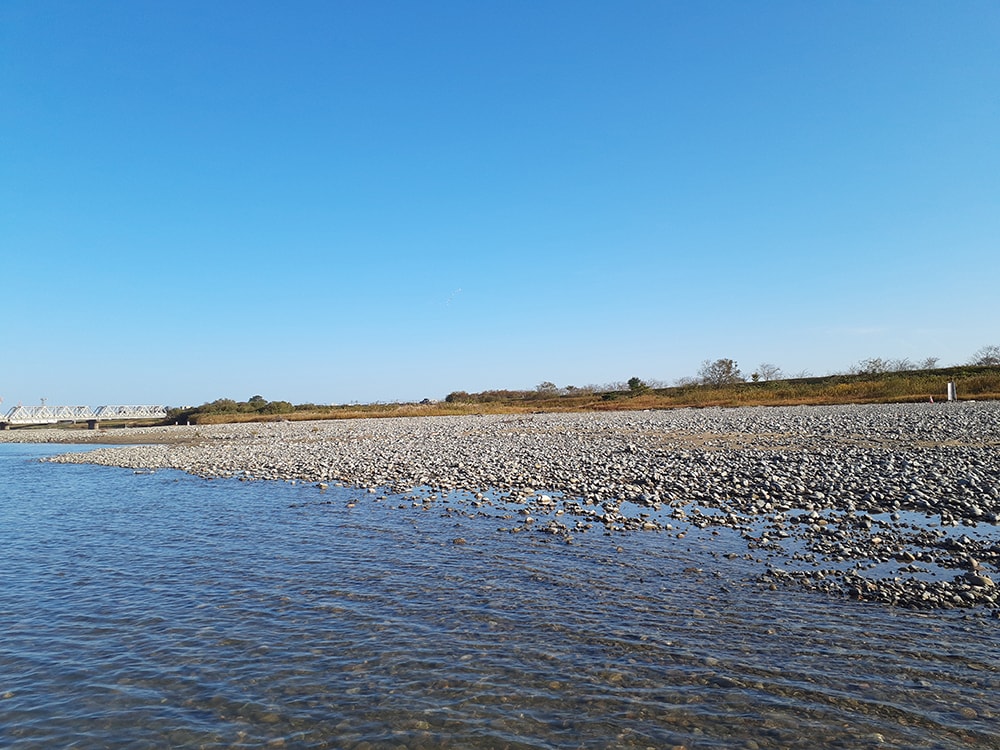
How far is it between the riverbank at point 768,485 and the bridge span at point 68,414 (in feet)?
281

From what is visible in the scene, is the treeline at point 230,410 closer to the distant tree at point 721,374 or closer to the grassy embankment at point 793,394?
the grassy embankment at point 793,394

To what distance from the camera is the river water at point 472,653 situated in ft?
16.9

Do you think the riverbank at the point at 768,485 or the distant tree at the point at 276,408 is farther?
the distant tree at the point at 276,408

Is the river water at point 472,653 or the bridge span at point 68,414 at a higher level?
the bridge span at point 68,414

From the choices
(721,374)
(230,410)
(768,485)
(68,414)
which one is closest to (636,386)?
(721,374)

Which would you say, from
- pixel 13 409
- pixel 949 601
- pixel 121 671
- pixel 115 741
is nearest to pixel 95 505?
pixel 121 671

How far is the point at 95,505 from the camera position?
18391mm

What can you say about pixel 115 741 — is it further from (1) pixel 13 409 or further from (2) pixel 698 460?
(1) pixel 13 409

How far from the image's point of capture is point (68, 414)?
362 ft

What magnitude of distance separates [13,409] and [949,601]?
435 ft

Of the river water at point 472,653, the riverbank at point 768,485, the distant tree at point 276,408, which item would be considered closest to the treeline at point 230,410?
the distant tree at point 276,408

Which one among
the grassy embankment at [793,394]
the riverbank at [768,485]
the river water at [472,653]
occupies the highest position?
the grassy embankment at [793,394]

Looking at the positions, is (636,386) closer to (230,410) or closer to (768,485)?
(230,410)

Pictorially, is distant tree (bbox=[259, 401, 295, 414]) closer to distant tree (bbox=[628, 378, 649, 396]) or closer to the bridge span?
the bridge span
